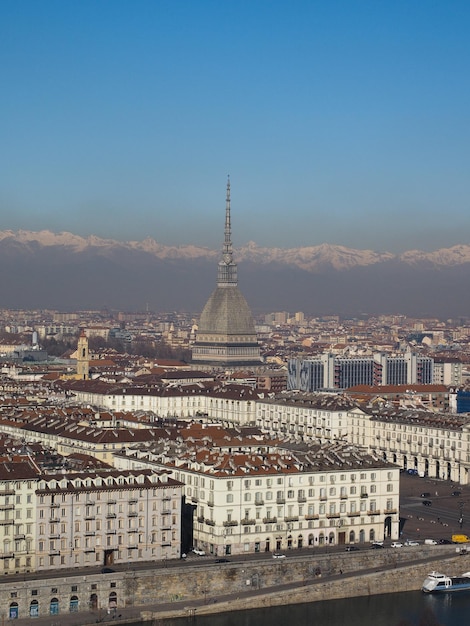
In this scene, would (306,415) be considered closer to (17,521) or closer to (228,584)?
(228,584)

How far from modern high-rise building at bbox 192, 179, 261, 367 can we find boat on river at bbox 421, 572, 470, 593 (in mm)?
79902

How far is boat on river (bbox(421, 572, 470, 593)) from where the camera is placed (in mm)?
45031

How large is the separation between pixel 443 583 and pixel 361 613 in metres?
3.35

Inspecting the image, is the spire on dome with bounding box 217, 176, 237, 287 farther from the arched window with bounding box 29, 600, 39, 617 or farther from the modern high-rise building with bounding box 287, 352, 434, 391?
the arched window with bounding box 29, 600, 39, 617

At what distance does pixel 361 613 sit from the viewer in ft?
141

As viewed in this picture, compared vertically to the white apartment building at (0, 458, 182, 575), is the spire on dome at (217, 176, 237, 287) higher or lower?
higher

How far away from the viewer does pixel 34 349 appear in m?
139

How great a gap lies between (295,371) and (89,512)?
68.8m

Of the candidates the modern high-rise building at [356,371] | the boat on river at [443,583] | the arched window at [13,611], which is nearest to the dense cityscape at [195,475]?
the arched window at [13,611]

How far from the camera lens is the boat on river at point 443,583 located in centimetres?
4503

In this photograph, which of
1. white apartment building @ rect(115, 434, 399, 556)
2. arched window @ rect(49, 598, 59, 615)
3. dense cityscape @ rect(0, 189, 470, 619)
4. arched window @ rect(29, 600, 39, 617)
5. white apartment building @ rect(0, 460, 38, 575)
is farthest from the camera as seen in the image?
white apartment building @ rect(115, 434, 399, 556)

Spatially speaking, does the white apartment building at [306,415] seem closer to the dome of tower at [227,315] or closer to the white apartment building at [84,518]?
the white apartment building at [84,518]

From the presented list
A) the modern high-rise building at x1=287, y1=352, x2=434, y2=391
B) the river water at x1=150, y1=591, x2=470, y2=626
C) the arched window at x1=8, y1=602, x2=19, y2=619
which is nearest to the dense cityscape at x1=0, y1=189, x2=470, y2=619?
the arched window at x1=8, y1=602, x2=19, y2=619

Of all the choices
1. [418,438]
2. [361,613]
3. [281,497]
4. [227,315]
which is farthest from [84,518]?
[227,315]
